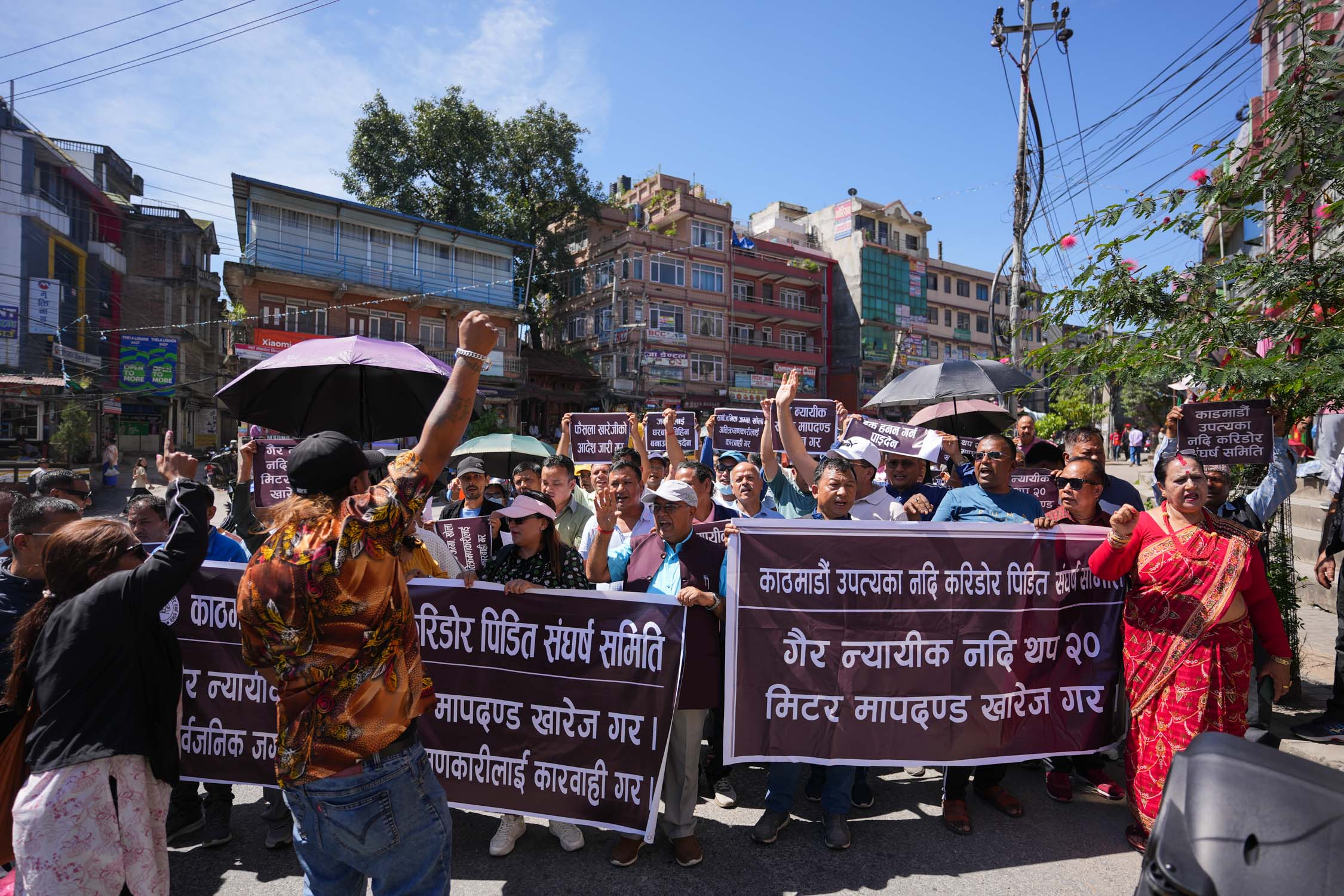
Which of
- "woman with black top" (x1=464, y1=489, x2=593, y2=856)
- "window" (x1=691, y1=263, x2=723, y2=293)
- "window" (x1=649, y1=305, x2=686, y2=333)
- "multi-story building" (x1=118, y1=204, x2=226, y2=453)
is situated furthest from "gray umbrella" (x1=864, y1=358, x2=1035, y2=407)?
"multi-story building" (x1=118, y1=204, x2=226, y2=453)

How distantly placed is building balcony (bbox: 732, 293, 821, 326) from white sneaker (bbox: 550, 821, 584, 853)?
38848mm

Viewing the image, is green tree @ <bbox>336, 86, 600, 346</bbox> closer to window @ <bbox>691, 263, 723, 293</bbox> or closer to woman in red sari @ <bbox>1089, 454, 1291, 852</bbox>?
window @ <bbox>691, 263, 723, 293</bbox>

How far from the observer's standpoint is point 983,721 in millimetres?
3645

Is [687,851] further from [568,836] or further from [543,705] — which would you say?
[543,705]

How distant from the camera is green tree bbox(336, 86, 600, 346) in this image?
3145cm

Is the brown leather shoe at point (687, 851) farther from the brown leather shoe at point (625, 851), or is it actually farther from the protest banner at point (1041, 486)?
the protest banner at point (1041, 486)

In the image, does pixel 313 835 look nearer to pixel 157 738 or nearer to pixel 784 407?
pixel 157 738

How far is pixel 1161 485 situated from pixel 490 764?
3.76m

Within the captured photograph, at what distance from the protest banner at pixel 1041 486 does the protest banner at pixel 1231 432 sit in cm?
88

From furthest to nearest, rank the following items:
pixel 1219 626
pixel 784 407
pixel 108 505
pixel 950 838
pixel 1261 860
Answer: pixel 108 505
pixel 784 407
pixel 950 838
pixel 1219 626
pixel 1261 860

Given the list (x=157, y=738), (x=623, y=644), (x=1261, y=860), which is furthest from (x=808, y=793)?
(x=157, y=738)

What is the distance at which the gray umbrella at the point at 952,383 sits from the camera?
23.7 ft

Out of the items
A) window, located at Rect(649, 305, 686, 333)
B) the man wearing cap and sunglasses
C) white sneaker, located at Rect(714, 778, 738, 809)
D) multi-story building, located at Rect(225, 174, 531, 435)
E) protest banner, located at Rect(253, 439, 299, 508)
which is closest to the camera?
the man wearing cap and sunglasses

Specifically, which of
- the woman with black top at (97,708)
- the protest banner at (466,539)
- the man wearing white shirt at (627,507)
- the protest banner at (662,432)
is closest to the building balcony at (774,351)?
the protest banner at (662,432)
